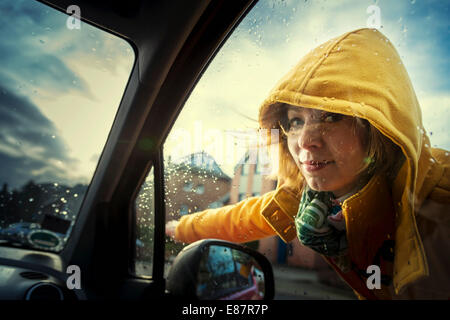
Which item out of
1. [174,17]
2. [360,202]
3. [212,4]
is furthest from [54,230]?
[360,202]

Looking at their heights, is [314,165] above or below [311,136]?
below

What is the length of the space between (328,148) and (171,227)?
154cm

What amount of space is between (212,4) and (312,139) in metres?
0.90

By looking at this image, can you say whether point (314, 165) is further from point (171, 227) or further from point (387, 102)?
point (171, 227)

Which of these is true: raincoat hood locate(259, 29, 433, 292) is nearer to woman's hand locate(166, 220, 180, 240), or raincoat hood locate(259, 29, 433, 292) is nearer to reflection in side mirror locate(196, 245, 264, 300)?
reflection in side mirror locate(196, 245, 264, 300)

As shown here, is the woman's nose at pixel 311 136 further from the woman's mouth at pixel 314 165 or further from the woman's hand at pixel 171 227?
the woman's hand at pixel 171 227

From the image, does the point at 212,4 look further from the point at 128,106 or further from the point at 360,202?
the point at 360,202

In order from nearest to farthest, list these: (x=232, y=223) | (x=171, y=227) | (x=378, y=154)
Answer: (x=378, y=154)
(x=232, y=223)
(x=171, y=227)

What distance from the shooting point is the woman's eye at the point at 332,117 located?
1360mm

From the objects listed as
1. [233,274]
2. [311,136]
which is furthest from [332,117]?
[233,274]

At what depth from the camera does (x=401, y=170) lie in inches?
52.2

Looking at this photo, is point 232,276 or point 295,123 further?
point 232,276

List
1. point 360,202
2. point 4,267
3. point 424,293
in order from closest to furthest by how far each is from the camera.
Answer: point 424,293, point 360,202, point 4,267

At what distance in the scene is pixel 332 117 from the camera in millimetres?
1377
